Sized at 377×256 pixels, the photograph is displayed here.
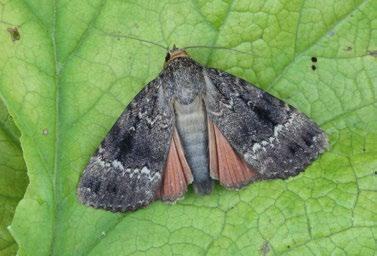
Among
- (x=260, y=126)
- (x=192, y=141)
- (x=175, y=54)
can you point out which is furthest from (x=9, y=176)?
(x=260, y=126)

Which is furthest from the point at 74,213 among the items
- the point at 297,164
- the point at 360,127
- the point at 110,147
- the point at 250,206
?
the point at 360,127

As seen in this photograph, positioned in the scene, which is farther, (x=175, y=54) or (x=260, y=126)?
(x=260, y=126)

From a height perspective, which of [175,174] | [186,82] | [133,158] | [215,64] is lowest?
[175,174]

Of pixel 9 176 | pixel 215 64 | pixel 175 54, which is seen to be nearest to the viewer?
pixel 175 54

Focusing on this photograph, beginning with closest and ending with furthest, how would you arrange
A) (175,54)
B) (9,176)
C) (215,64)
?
1. (175,54)
2. (215,64)
3. (9,176)

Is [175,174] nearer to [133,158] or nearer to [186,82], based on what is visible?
[133,158]

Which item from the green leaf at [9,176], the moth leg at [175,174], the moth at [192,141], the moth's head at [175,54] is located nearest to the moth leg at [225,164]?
the moth at [192,141]

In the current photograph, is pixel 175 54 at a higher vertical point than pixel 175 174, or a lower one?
higher

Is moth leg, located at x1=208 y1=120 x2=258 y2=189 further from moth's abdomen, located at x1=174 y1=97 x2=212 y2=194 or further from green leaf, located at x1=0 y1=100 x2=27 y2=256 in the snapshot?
green leaf, located at x1=0 y1=100 x2=27 y2=256
